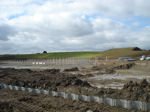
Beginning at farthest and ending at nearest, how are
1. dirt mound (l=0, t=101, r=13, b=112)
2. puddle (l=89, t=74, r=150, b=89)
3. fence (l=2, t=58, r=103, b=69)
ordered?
fence (l=2, t=58, r=103, b=69)
puddle (l=89, t=74, r=150, b=89)
dirt mound (l=0, t=101, r=13, b=112)

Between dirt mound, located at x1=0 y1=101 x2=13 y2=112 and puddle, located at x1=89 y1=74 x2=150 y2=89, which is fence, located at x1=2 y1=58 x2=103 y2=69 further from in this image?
dirt mound, located at x1=0 y1=101 x2=13 y2=112

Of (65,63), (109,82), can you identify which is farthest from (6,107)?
(65,63)

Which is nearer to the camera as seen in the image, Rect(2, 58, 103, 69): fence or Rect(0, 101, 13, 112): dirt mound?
Rect(0, 101, 13, 112): dirt mound

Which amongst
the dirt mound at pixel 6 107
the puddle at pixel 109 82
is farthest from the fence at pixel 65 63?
the dirt mound at pixel 6 107

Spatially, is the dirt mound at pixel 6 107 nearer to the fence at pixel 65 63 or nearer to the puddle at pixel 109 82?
the puddle at pixel 109 82

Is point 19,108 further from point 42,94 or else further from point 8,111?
point 42,94

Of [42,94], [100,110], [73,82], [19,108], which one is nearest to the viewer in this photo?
[100,110]

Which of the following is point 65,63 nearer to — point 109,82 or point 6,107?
point 109,82

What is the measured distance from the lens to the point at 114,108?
28.8ft

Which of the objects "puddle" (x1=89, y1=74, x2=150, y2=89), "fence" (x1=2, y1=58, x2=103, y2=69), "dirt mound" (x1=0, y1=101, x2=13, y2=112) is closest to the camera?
"dirt mound" (x1=0, y1=101, x2=13, y2=112)

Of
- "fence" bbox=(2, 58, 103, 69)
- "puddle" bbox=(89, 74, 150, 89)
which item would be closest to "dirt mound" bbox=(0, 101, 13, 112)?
"puddle" bbox=(89, 74, 150, 89)

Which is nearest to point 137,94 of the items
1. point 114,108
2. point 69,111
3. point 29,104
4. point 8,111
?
point 114,108

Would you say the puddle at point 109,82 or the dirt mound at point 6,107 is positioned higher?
Answer: the dirt mound at point 6,107

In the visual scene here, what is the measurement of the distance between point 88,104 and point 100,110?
39.7 inches
